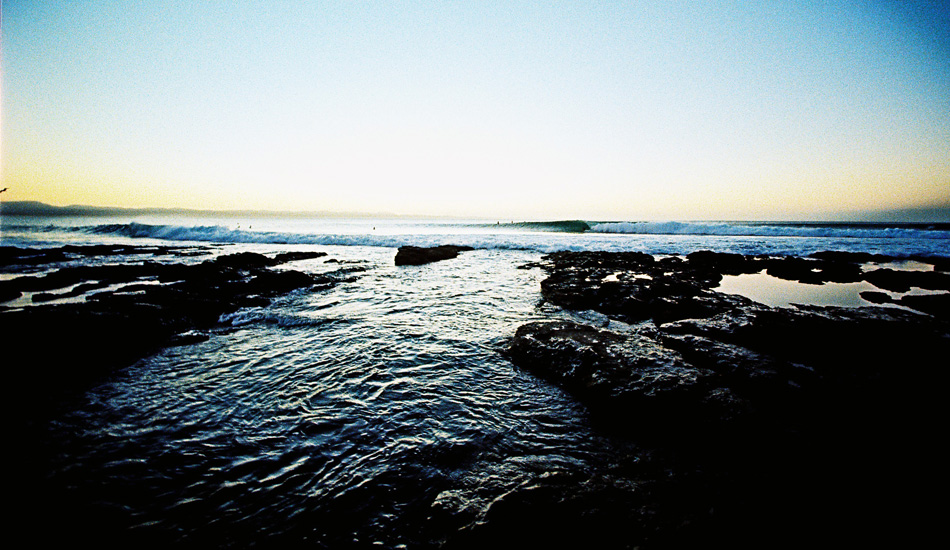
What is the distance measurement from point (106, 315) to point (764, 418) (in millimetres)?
10166

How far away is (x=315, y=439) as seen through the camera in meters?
3.58

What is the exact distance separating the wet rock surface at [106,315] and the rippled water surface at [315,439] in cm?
77

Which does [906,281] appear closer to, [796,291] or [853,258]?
[796,291]

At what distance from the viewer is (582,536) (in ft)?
7.58

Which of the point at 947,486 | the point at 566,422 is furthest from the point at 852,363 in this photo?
the point at 566,422

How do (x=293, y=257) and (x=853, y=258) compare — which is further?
(x=293, y=257)

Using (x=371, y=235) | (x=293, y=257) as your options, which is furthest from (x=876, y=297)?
(x=371, y=235)

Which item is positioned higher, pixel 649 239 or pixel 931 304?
pixel 649 239

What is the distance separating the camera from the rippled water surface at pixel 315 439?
264cm

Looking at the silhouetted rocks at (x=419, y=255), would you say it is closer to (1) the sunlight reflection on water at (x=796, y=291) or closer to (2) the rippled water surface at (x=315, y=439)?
(2) the rippled water surface at (x=315, y=439)

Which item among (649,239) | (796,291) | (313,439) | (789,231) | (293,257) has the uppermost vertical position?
(789,231)

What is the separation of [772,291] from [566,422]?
11.3 meters

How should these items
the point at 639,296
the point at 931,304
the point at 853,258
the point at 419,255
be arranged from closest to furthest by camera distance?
the point at 931,304, the point at 639,296, the point at 419,255, the point at 853,258

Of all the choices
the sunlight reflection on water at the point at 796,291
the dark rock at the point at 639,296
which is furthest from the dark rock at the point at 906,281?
the dark rock at the point at 639,296
